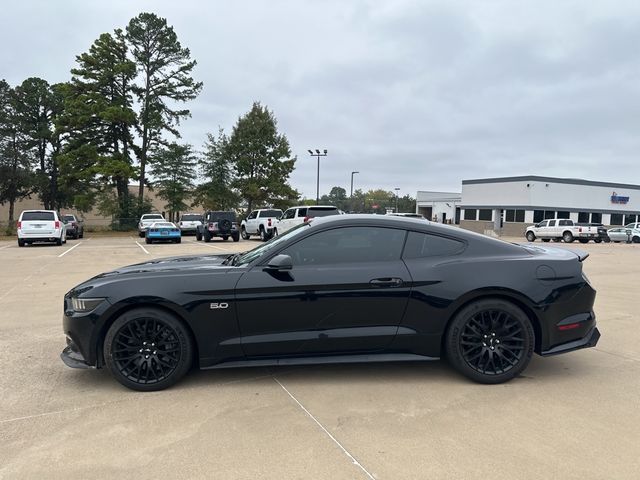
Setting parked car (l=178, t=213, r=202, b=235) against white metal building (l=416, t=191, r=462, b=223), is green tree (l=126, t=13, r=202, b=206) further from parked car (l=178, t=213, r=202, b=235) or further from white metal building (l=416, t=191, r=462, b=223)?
white metal building (l=416, t=191, r=462, b=223)

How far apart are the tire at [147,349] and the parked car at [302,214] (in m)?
17.6

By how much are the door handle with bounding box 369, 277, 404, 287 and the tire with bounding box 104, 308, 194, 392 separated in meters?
1.67

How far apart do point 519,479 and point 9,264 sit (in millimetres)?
15526

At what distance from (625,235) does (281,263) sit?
124 feet

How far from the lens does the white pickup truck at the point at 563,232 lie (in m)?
31.8

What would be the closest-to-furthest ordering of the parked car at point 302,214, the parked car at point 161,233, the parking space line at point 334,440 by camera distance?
the parking space line at point 334,440 < the parked car at point 302,214 < the parked car at point 161,233

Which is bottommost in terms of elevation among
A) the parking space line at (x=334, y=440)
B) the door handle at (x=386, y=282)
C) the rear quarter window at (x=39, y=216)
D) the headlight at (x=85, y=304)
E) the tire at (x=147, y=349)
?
the parking space line at (x=334, y=440)

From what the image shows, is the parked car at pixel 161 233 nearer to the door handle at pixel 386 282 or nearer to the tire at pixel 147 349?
the tire at pixel 147 349

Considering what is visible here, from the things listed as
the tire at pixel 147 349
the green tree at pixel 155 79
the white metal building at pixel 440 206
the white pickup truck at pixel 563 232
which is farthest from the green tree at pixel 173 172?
the tire at pixel 147 349

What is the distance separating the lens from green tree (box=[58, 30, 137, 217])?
39.1m

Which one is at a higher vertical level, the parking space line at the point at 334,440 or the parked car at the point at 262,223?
the parked car at the point at 262,223

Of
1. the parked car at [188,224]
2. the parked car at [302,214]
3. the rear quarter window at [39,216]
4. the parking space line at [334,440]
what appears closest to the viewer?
the parking space line at [334,440]

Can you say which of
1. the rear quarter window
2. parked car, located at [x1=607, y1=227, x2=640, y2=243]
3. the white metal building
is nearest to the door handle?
the rear quarter window

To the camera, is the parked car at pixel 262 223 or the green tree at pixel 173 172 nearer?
the parked car at pixel 262 223
